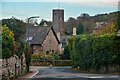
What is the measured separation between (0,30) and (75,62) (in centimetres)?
2111

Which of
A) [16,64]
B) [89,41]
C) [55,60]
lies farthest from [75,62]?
[16,64]

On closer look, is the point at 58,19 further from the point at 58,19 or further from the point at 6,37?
the point at 6,37

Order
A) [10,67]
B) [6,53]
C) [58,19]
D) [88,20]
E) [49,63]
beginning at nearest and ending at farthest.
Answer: [6,53], [10,67], [49,63], [88,20], [58,19]

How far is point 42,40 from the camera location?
50.8 meters

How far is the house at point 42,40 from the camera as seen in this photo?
5062 cm

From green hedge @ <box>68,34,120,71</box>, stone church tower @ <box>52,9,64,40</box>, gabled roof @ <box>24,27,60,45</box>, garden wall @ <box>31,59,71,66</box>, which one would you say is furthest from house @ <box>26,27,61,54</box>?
stone church tower @ <box>52,9,64,40</box>

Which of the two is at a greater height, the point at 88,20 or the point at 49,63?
the point at 88,20

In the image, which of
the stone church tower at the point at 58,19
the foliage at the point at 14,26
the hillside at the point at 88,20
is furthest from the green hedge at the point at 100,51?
the stone church tower at the point at 58,19

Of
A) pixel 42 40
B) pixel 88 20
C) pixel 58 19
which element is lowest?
pixel 42 40

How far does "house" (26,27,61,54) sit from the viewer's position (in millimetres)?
50625

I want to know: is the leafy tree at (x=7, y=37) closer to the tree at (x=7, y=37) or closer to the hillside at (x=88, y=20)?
the tree at (x=7, y=37)

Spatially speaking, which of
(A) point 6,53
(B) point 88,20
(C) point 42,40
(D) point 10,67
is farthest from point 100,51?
(B) point 88,20

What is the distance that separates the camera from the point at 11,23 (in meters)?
20.5

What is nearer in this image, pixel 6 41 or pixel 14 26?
pixel 6 41
